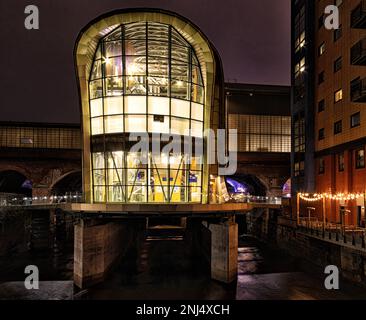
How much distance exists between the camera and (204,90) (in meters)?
27.4

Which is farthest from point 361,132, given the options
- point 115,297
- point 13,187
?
point 13,187

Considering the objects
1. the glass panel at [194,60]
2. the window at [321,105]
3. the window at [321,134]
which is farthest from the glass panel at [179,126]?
the window at [321,105]

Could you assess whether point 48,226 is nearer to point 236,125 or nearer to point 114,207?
point 114,207

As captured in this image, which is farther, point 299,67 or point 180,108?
point 299,67

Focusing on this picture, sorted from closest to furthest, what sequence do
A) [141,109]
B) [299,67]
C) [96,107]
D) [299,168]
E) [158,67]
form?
[141,109] → [158,67] → [96,107] → [299,168] → [299,67]

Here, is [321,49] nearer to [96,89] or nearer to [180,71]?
[180,71]

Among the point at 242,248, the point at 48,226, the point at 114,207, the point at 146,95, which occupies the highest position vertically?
the point at 146,95

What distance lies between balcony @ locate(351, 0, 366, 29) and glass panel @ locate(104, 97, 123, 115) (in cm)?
1992

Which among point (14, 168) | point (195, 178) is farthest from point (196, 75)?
point (14, 168)

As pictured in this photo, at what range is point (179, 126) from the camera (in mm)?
25922

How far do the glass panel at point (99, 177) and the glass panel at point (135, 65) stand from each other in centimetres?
815

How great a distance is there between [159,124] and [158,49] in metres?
6.14
